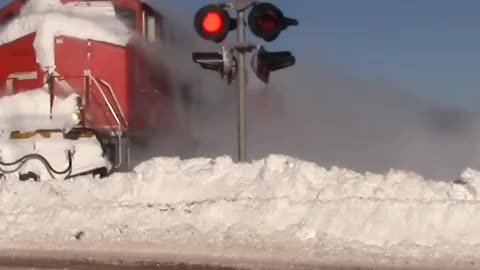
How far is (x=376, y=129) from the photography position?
1792 cm

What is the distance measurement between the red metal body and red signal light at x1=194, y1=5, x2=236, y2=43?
3772mm

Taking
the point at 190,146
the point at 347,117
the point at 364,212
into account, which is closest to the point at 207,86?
the point at 190,146

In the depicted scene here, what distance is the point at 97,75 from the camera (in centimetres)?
1397

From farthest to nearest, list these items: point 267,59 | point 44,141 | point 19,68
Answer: point 19,68, point 44,141, point 267,59

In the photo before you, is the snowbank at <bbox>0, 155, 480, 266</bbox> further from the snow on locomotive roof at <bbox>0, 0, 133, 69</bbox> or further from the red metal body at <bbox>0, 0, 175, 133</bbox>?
the snow on locomotive roof at <bbox>0, 0, 133, 69</bbox>

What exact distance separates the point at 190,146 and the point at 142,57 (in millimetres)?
2150

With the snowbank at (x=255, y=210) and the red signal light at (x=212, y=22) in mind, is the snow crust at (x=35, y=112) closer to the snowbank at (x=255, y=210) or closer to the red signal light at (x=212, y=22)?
the snowbank at (x=255, y=210)

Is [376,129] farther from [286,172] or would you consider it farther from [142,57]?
[286,172]

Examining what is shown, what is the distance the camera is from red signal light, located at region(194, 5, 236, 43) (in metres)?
10.1

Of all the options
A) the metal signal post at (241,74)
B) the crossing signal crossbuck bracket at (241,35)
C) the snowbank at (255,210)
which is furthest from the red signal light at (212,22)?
the snowbank at (255,210)

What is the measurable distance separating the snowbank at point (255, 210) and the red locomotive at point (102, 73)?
7.82 feet

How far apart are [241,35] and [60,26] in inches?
182

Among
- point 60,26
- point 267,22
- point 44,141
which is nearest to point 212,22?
point 267,22

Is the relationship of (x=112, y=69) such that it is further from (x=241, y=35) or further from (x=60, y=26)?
(x=241, y=35)
